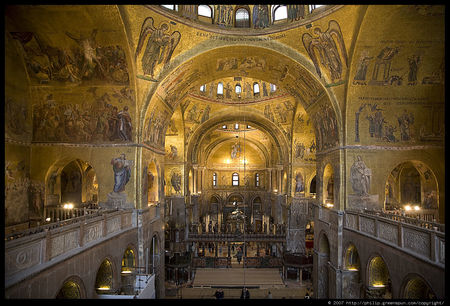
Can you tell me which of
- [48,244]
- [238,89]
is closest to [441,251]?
[48,244]

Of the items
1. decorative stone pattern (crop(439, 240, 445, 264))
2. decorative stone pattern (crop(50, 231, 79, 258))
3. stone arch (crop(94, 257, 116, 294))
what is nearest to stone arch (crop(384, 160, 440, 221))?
decorative stone pattern (crop(439, 240, 445, 264))

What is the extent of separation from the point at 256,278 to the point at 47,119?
56.9ft

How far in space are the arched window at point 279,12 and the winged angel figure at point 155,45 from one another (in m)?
5.10

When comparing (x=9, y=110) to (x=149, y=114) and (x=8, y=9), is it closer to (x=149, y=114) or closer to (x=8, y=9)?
(x=8, y=9)

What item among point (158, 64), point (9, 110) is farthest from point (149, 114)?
point (9, 110)

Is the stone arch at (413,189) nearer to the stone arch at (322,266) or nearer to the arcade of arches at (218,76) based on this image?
the arcade of arches at (218,76)

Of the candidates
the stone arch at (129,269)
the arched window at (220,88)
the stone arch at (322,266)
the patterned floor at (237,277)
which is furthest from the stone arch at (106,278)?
the arched window at (220,88)

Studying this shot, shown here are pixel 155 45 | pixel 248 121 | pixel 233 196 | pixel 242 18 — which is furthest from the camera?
pixel 233 196

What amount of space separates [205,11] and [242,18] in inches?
78.7

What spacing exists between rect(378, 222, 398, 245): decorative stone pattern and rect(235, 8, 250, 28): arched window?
11.6 metres

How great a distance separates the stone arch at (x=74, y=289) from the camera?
8.68 meters

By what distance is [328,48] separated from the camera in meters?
14.1

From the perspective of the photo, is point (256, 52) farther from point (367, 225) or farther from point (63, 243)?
point (63, 243)

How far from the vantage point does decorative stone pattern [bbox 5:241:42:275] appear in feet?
20.7
